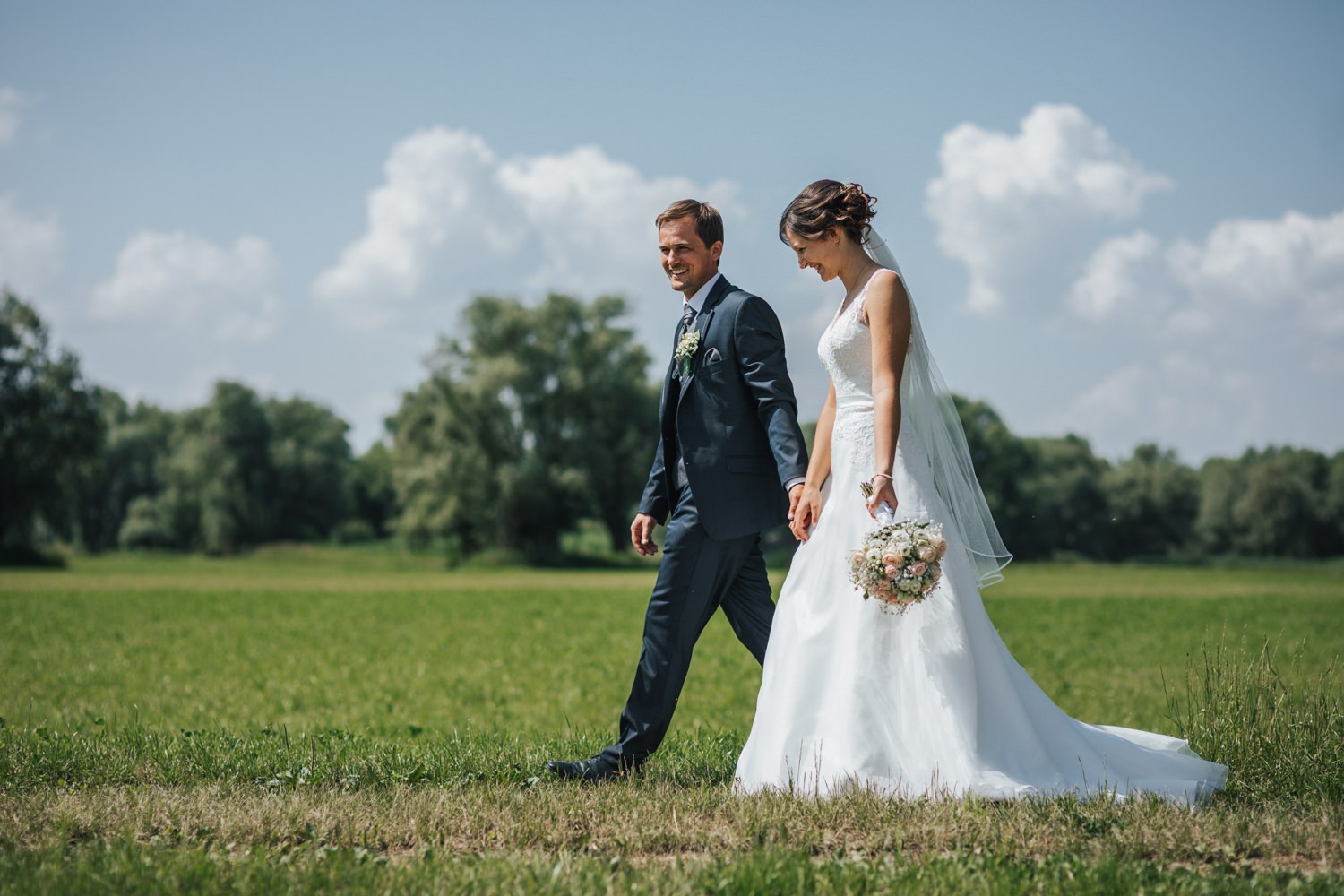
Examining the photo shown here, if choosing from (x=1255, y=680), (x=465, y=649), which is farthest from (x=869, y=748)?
(x=465, y=649)

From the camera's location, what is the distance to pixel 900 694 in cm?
511

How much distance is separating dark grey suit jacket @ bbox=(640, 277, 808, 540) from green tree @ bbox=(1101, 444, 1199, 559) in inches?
2903

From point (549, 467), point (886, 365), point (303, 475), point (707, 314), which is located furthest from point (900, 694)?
point (303, 475)

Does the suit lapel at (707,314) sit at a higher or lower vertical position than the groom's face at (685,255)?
lower

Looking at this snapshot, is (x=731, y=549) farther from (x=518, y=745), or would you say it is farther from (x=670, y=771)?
(x=518, y=745)

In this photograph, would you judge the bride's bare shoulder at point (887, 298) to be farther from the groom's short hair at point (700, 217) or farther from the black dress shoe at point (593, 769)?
the black dress shoe at point (593, 769)

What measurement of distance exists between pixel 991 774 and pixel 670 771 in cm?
174

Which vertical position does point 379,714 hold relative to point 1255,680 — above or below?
below

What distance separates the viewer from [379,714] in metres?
12.3

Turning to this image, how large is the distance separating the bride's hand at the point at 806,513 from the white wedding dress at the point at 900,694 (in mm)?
47

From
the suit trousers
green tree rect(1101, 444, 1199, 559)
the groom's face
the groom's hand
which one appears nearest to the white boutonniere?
the groom's face

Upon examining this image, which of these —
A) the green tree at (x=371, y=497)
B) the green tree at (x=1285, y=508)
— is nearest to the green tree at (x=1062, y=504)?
the green tree at (x=1285, y=508)

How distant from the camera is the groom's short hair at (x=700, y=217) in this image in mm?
5785

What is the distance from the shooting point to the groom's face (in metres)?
5.79
